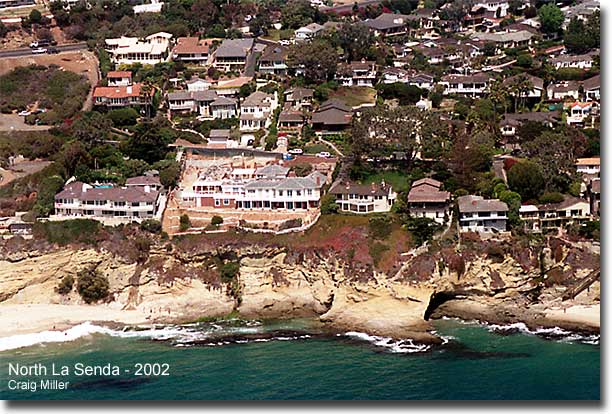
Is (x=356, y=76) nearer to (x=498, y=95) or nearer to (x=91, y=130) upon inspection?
(x=498, y=95)

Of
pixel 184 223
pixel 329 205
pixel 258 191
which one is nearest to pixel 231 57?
pixel 258 191

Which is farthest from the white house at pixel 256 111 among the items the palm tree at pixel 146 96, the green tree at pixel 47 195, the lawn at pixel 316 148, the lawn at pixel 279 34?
the lawn at pixel 279 34

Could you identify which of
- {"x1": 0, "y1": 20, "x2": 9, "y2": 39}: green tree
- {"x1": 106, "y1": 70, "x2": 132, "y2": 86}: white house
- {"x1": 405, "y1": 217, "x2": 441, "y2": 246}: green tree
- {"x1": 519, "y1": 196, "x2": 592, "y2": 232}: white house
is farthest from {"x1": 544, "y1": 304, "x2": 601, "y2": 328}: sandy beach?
{"x1": 0, "y1": 20, "x2": 9, "y2": 39}: green tree

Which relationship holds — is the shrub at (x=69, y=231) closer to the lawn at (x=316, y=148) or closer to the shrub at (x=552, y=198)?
the lawn at (x=316, y=148)

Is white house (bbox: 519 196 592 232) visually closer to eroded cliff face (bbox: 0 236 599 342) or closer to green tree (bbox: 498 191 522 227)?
green tree (bbox: 498 191 522 227)

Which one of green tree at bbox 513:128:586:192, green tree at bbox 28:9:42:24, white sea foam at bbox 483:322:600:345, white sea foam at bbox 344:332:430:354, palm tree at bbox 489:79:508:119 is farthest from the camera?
green tree at bbox 28:9:42:24

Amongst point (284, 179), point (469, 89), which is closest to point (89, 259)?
point (284, 179)
